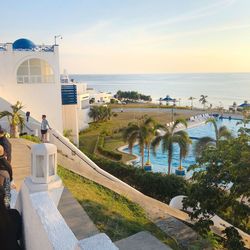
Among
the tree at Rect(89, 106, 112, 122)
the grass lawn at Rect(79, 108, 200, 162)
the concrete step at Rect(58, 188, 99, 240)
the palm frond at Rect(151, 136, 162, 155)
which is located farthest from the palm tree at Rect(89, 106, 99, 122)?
the concrete step at Rect(58, 188, 99, 240)

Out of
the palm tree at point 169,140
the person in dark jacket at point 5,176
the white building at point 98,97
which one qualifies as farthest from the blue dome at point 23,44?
the white building at point 98,97

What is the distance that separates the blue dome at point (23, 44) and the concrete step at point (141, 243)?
16.7 metres

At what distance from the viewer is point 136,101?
69188 mm

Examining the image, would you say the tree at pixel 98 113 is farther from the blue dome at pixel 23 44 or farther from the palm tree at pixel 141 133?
the blue dome at pixel 23 44

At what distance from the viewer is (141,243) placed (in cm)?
665

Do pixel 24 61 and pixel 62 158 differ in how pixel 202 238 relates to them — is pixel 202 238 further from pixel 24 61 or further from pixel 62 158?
pixel 24 61

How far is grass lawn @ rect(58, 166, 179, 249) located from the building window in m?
11.1

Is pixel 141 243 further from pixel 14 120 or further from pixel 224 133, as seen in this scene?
pixel 224 133

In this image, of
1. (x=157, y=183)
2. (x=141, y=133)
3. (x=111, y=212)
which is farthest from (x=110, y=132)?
(x=111, y=212)

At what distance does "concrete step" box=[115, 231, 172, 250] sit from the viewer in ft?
21.0

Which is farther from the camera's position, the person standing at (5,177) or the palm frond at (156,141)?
the palm frond at (156,141)

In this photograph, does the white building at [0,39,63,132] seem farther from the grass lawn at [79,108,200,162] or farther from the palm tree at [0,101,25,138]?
the grass lawn at [79,108,200,162]

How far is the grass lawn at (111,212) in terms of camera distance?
7.02 m

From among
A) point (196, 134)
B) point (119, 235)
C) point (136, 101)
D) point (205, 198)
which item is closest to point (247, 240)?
point (205, 198)
